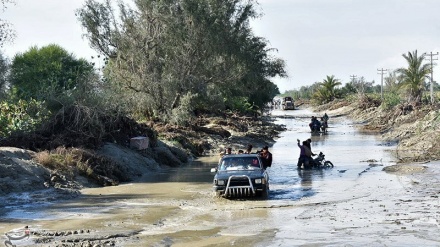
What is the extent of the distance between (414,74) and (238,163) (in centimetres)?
5834

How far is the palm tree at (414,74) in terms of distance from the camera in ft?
246

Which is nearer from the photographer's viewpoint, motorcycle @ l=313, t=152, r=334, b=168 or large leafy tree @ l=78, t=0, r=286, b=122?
motorcycle @ l=313, t=152, r=334, b=168

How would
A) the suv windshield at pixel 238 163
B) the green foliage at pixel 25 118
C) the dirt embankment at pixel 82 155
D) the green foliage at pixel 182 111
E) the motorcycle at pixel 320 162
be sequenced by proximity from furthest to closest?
the green foliage at pixel 182 111 → the motorcycle at pixel 320 162 → the green foliage at pixel 25 118 → the dirt embankment at pixel 82 155 → the suv windshield at pixel 238 163

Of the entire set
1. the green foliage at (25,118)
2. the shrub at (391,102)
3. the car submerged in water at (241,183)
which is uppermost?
the shrub at (391,102)

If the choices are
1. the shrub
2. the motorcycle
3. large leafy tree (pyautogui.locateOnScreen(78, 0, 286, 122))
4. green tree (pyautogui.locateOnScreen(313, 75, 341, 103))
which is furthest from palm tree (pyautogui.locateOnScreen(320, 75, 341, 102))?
the motorcycle

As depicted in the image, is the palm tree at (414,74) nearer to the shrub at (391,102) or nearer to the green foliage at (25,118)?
the shrub at (391,102)

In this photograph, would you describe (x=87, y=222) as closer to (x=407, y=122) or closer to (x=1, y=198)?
(x=1, y=198)

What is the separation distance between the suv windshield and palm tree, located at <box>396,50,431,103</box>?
5692cm

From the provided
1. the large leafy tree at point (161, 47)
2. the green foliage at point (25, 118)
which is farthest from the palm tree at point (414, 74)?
the green foliage at point (25, 118)

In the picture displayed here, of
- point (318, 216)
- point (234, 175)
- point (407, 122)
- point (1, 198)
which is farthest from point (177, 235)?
point (407, 122)

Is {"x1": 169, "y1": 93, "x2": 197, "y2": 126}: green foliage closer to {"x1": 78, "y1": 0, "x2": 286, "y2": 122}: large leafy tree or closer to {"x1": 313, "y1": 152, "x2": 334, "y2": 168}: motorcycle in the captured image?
{"x1": 78, "y1": 0, "x2": 286, "y2": 122}: large leafy tree

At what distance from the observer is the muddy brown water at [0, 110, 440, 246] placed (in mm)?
13992

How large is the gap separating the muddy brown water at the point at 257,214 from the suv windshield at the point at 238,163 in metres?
1.10

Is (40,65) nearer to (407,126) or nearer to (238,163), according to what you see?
(407,126)
